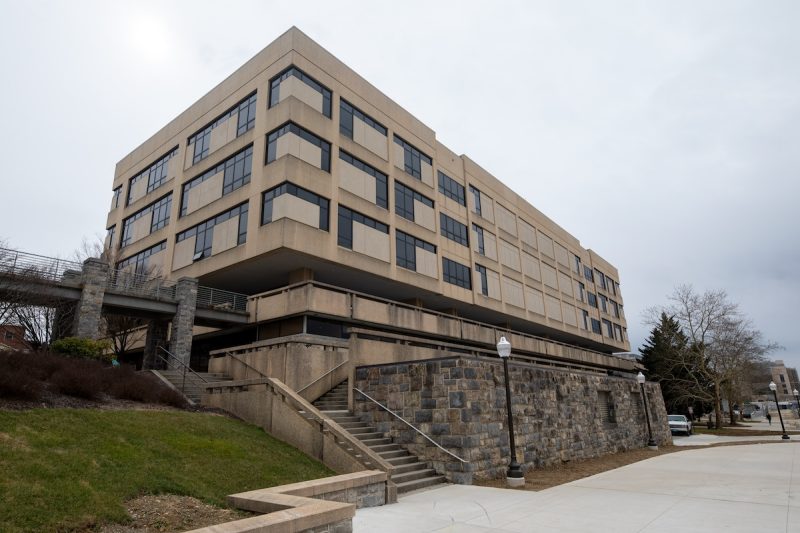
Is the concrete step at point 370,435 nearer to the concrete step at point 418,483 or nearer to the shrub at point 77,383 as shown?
the concrete step at point 418,483

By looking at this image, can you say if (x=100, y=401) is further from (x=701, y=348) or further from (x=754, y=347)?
(x=754, y=347)

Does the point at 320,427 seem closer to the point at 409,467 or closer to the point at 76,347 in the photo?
the point at 409,467

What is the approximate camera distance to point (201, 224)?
99.8 ft

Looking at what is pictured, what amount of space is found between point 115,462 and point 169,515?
6.34ft

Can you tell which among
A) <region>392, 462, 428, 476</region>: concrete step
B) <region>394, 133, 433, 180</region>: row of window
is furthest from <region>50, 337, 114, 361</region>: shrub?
<region>394, 133, 433, 180</region>: row of window

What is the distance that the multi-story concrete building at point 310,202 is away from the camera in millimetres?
25891

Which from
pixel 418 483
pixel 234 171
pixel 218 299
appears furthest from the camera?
pixel 234 171

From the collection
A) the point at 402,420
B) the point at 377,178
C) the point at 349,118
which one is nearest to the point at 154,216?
the point at 349,118

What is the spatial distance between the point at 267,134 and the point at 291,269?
7.88 meters

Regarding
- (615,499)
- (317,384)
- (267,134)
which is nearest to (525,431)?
(615,499)

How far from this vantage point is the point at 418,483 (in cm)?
1238

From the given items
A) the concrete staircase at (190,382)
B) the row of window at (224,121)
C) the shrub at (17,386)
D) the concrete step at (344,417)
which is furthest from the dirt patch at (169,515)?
the row of window at (224,121)

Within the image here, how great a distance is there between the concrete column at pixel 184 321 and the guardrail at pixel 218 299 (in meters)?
1.02

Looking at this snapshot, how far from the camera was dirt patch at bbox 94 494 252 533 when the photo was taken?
6488mm
